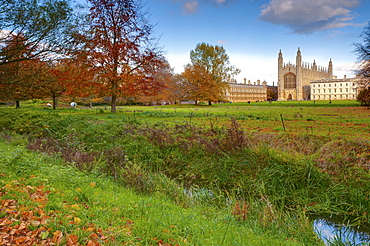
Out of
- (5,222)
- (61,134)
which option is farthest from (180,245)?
(61,134)

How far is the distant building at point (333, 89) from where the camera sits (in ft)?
379

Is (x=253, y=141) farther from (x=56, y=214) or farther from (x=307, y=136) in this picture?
(x=56, y=214)

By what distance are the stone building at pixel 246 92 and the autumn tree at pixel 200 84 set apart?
3034 inches

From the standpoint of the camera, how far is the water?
4.47 m

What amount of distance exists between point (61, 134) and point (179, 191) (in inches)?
293

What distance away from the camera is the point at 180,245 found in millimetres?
3162

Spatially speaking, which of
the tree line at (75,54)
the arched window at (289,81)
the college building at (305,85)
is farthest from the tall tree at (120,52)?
the arched window at (289,81)

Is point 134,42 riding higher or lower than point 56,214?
higher

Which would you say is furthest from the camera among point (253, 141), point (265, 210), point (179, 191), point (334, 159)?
point (253, 141)

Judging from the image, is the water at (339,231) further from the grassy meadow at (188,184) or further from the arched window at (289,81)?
the arched window at (289,81)

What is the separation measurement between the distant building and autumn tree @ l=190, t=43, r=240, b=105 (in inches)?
3470

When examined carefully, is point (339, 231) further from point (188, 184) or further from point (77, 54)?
point (77, 54)

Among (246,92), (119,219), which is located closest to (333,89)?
(246,92)

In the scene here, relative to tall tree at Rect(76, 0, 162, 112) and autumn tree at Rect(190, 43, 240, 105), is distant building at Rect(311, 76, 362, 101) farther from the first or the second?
tall tree at Rect(76, 0, 162, 112)
